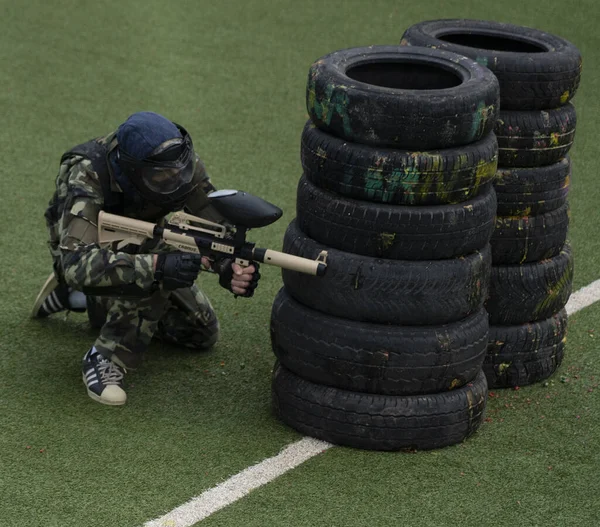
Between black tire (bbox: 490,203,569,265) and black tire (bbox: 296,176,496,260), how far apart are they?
0.63 metres

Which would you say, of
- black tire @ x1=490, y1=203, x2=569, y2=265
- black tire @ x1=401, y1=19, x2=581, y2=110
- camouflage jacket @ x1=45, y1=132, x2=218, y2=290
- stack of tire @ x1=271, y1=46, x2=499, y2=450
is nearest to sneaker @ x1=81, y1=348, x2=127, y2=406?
camouflage jacket @ x1=45, y1=132, x2=218, y2=290

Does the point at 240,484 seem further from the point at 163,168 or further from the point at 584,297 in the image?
the point at 584,297

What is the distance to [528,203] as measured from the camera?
607cm

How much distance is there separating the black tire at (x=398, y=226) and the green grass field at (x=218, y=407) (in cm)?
104

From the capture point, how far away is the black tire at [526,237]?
6.09 metres

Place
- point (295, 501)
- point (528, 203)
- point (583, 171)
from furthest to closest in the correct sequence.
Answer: point (583, 171)
point (528, 203)
point (295, 501)

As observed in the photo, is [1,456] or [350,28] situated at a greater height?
[350,28]

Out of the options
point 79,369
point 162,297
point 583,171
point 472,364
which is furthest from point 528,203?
point 583,171

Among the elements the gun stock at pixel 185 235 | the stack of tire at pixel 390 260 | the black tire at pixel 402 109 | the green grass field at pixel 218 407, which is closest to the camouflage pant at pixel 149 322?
the green grass field at pixel 218 407

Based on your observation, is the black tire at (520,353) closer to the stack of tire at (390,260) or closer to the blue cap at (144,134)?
the stack of tire at (390,260)

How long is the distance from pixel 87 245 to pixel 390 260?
1622mm

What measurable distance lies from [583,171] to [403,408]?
16.4ft

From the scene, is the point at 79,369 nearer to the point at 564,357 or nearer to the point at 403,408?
the point at 403,408

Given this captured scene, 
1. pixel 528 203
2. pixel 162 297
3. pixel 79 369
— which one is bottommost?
pixel 79 369
